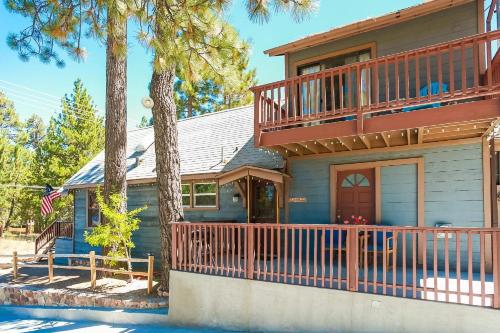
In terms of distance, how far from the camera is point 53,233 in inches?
625

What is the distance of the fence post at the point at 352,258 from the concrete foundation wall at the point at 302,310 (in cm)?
14

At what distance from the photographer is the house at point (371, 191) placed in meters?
5.04

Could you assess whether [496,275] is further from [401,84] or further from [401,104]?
[401,84]

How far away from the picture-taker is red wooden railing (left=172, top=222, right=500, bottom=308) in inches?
177

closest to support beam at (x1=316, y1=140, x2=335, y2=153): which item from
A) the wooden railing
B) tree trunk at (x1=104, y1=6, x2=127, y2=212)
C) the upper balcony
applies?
the upper balcony

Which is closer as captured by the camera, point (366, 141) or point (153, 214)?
point (366, 141)

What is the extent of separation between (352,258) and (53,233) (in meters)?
15.2

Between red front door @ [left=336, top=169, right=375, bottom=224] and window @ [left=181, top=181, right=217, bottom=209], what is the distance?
12.7 feet

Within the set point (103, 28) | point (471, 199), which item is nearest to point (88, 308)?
point (103, 28)

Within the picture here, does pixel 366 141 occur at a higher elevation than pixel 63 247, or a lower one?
higher

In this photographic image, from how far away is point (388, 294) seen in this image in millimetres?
4914

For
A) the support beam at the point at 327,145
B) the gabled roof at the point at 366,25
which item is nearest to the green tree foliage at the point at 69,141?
the gabled roof at the point at 366,25

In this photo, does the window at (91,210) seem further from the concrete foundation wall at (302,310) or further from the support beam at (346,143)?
the support beam at (346,143)

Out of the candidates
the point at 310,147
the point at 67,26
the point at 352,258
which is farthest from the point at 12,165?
the point at 352,258
